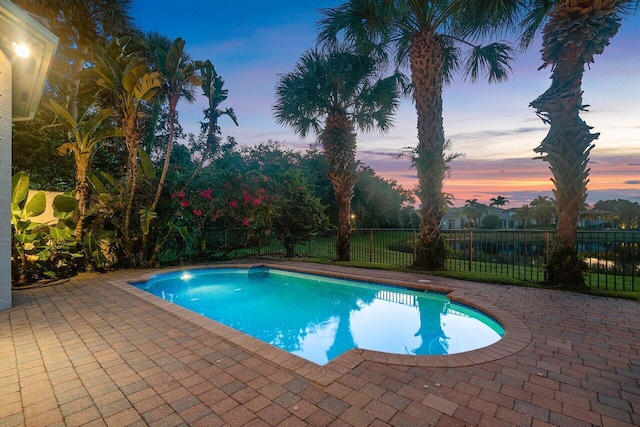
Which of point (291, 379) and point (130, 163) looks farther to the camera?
point (130, 163)

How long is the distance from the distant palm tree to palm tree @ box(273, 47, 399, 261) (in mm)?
4778

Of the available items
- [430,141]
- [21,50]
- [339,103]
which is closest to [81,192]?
[21,50]

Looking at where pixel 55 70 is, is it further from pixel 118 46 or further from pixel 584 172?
pixel 584 172

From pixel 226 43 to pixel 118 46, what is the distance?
6548 millimetres

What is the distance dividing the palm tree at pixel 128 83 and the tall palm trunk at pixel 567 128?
28.7ft

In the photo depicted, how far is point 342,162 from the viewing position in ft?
34.8

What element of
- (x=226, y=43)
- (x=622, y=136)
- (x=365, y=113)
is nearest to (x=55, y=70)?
(x=226, y=43)

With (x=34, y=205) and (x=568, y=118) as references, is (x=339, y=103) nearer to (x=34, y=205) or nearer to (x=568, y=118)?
(x=568, y=118)

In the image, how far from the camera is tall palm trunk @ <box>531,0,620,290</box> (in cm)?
600

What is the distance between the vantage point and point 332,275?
8.33 metres

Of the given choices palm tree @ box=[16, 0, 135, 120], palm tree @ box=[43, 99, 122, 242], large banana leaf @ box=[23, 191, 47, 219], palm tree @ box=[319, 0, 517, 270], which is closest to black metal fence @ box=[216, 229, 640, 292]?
palm tree @ box=[319, 0, 517, 270]

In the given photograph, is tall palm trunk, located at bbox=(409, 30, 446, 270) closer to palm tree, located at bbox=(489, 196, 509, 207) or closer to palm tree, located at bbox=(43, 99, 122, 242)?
palm tree, located at bbox=(43, 99, 122, 242)

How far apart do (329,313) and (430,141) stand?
214 inches

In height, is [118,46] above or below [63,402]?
above
